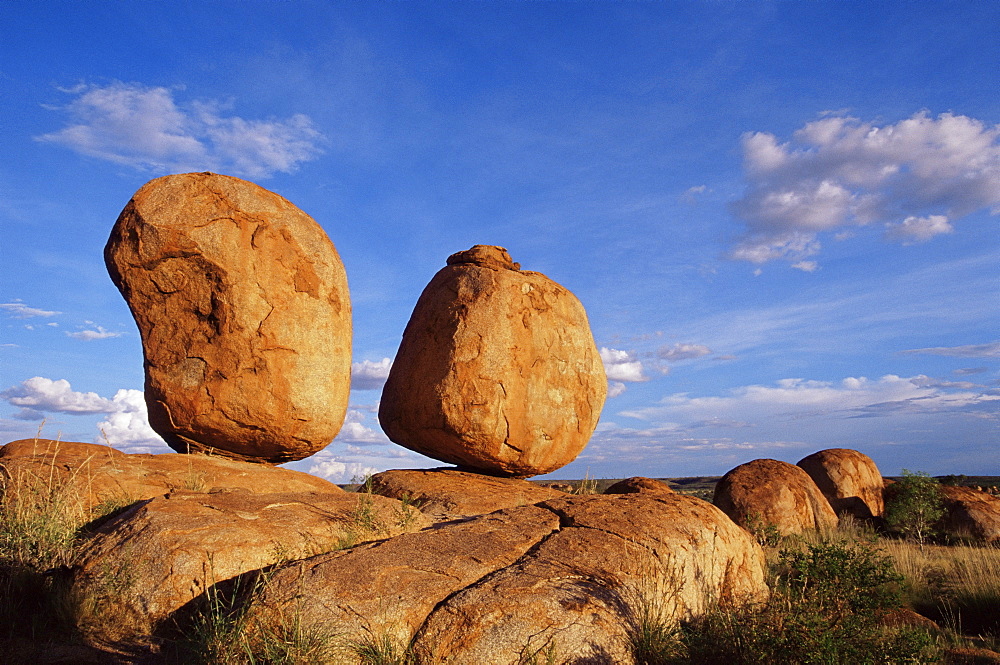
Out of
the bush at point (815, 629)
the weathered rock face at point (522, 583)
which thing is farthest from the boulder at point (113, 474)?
the bush at point (815, 629)

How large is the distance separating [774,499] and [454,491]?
25.0 ft

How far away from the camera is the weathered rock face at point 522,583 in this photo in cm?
479

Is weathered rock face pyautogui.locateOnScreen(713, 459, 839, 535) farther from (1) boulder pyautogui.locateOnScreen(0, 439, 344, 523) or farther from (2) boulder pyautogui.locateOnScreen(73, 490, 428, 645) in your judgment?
(2) boulder pyautogui.locateOnScreen(73, 490, 428, 645)

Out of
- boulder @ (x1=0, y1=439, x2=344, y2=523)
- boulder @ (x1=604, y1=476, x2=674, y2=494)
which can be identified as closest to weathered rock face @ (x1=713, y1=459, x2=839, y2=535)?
boulder @ (x1=604, y1=476, x2=674, y2=494)

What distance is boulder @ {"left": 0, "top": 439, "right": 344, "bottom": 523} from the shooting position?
7.46 meters

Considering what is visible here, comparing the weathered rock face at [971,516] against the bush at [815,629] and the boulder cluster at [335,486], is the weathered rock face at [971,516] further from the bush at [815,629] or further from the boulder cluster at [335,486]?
the bush at [815,629]

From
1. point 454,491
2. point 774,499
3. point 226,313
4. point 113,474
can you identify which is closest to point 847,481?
point 774,499

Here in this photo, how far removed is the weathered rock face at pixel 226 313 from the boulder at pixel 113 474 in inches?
19.5

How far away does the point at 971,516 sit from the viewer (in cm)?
1564

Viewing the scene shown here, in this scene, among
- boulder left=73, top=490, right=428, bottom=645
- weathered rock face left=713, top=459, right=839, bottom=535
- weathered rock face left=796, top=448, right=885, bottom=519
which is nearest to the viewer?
boulder left=73, top=490, right=428, bottom=645

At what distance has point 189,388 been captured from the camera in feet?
29.2

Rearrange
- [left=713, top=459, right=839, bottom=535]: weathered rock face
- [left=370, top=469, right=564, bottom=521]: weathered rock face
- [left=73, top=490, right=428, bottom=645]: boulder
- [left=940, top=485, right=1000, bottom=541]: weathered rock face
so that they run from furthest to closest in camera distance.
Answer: [left=940, top=485, right=1000, bottom=541]: weathered rock face, [left=713, top=459, right=839, bottom=535]: weathered rock face, [left=370, top=469, right=564, bottom=521]: weathered rock face, [left=73, top=490, right=428, bottom=645]: boulder

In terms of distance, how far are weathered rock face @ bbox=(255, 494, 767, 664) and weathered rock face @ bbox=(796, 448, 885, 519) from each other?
11.4 meters

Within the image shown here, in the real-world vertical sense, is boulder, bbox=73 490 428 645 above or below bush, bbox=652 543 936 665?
above
